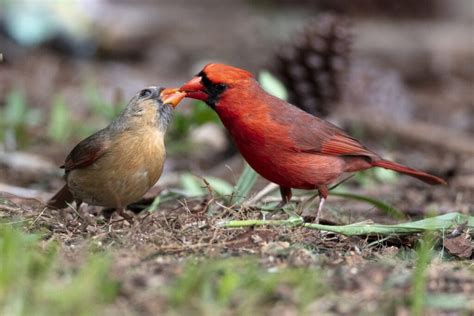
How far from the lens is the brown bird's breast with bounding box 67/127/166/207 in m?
4.48

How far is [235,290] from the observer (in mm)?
3062

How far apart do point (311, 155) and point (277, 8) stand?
837 centimetres

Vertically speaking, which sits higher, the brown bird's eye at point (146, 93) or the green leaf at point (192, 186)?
the brown bird's eye at point (146, 93)

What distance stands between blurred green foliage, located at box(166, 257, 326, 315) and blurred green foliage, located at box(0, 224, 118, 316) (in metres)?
0.25

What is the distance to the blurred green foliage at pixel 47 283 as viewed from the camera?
2.81 meters

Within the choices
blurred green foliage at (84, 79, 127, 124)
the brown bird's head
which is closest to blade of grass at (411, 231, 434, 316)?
the brown bird's head

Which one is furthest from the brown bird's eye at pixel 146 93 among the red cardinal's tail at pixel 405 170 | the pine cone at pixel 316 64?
the pine cone at pixel 316 64

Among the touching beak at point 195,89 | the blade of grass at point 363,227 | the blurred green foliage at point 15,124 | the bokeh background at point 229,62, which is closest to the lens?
the blade of grass at point 363,227

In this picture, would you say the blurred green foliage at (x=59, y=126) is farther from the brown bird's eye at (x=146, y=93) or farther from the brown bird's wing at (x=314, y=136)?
the brown bird's wing at (x=314, y=136)

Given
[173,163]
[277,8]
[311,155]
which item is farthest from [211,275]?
[277,8]

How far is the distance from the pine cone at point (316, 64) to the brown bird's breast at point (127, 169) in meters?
3.33

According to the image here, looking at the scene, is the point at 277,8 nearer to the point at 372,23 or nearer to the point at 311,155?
the point at 372,23

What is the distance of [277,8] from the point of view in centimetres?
1305

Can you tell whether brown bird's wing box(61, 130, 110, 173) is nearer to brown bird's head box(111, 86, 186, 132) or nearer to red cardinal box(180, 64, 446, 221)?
brown bird's head box(111, 86, 186, 132)
